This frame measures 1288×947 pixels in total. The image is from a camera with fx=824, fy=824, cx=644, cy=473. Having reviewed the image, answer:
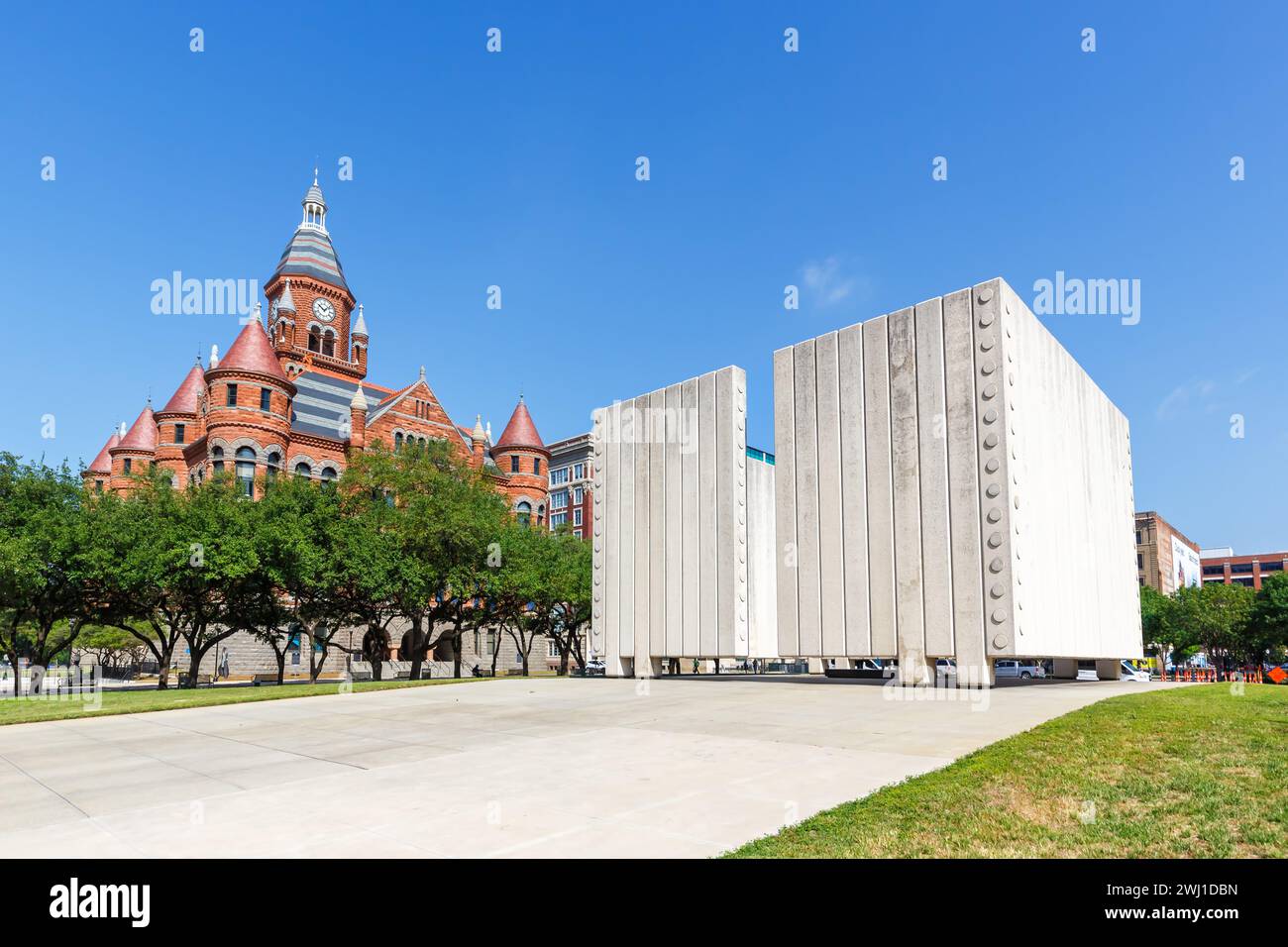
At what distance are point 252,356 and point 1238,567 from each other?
162264 millimetres

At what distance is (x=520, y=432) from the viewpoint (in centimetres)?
7281

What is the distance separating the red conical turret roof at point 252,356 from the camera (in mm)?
55500

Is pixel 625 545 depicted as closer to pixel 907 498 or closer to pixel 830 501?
pixel 830 501

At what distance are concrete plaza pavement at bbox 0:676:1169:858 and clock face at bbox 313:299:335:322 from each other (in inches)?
2600

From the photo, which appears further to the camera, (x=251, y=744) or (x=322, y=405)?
(x=322, y=405)

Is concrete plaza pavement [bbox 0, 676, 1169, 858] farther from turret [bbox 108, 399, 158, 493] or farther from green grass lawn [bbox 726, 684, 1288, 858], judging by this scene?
turret [bbox 108, 399, 158, 493]

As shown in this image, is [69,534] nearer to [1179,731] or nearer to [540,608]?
[540,608]

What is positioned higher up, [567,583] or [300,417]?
[300,417]

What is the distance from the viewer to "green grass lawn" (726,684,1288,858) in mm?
6133

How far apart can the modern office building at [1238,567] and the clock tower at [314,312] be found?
142263 millimetres

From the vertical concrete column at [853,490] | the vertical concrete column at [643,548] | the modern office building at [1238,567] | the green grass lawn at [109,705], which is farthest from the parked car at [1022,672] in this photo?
the modern office building at [1238,567]

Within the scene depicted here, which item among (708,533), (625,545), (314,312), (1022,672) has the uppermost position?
(314,312)

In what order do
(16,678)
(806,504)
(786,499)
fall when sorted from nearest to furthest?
(806,504) → (16,678) → (786,499)

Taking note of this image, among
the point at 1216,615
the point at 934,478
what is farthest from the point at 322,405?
the point at 1216,615
